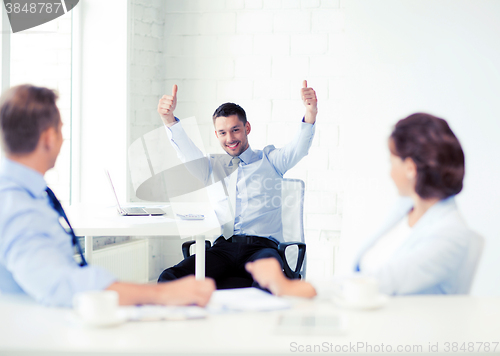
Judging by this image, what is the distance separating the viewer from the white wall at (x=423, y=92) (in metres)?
2.60

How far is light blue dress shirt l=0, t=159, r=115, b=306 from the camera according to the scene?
0.89m

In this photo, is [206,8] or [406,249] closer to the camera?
[406,249]

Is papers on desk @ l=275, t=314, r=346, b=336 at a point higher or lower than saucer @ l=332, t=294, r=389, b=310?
lower

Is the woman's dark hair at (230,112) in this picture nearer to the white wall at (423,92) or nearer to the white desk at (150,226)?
the white desk at (150,226)

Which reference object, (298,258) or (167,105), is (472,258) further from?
(167,105)

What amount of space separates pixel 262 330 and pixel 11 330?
17.1 inches

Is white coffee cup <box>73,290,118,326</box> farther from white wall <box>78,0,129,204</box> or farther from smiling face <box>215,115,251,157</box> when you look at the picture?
white wall <box>78,0,129,204</box>

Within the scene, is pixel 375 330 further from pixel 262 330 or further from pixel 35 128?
pixel 35 128

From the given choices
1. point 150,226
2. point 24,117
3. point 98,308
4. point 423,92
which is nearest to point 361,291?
point 98,308

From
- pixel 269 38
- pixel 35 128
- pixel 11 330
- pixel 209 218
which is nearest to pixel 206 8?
pixel 269 38

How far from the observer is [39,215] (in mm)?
943

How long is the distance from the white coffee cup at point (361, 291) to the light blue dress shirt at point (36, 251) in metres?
0.47

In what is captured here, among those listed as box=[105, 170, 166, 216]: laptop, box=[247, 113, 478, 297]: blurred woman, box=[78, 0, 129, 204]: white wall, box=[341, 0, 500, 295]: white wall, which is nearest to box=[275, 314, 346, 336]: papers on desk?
box=[247, 113, 478, 297]: blurred woman

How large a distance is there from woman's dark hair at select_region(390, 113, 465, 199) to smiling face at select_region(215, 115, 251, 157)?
152 cm
